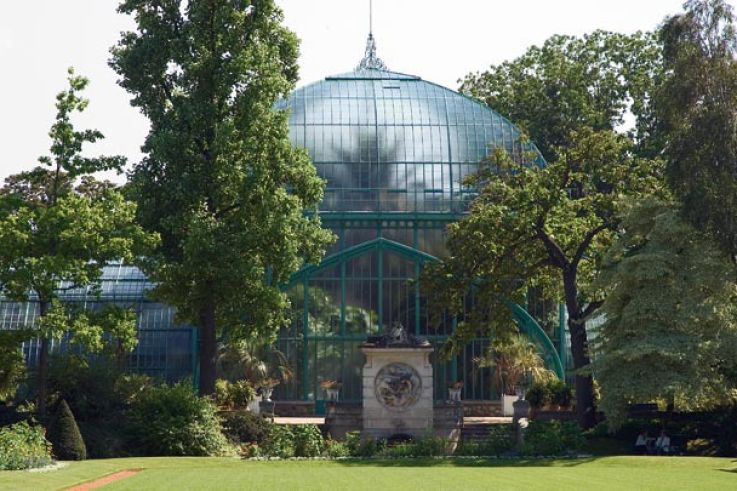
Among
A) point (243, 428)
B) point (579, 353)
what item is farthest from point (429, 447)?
point (579, 353)

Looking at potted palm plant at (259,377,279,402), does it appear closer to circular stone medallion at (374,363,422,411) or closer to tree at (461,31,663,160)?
circular stone medallion at (374,363,422,411)

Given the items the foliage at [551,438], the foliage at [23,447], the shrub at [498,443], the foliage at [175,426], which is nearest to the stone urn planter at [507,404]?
the foliage at [551,438]

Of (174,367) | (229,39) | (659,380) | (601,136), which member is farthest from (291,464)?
(174,367)

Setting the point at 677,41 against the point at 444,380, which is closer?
the point at 677,41

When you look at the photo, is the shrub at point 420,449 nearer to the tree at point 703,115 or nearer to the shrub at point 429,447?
the shrub at point 429,447

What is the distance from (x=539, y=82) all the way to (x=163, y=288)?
3634cm

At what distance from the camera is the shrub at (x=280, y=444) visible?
1214 inches

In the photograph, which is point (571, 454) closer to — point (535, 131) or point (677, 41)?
point (677, 41)

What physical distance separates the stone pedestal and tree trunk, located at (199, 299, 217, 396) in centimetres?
444

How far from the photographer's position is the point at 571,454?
31.5 meters

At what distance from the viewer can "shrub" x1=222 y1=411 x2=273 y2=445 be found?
3409cm

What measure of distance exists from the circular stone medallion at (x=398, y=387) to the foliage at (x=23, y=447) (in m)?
10.3

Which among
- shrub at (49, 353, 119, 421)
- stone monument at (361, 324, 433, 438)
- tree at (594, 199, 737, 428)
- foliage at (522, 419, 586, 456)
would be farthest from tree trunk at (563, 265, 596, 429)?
shrub at (49, 353, 119, 421)

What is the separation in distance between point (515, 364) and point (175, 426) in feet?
54.6
